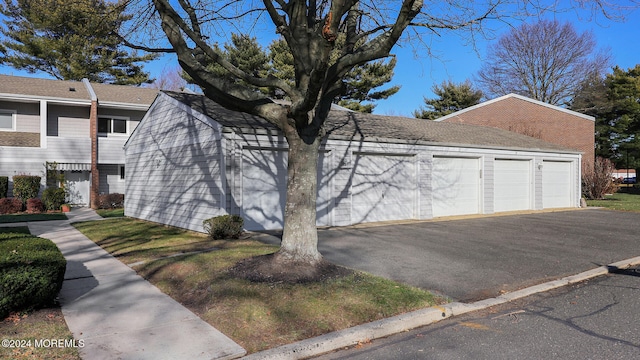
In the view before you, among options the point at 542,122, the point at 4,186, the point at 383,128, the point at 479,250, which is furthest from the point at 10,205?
the point at 542,122

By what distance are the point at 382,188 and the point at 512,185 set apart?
291 inches

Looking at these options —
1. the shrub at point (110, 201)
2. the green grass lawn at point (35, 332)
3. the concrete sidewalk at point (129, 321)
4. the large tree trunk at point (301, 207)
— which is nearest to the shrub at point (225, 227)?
the concrete sidewalk at point (129, 321)

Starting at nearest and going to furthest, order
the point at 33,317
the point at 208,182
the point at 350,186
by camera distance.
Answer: the point at 33,317, the point at 208,182, the point at 350,186

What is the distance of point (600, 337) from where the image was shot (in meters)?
4.56

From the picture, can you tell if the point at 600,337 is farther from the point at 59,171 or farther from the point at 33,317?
the point at 59,171

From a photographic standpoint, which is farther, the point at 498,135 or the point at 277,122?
the point at 498,135

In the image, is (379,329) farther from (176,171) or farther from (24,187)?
(24,187)

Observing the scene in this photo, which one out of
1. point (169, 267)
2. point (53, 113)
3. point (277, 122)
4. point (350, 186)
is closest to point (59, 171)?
point (53, 113)

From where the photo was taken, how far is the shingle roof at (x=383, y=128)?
41.7 ft

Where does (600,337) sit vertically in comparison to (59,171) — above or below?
below

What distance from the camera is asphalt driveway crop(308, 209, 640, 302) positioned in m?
7.06

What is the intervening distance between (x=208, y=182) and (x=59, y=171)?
14963mm

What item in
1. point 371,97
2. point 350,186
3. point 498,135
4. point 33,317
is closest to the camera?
point 33,317

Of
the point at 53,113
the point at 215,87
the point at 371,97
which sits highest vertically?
the point at 371,97
